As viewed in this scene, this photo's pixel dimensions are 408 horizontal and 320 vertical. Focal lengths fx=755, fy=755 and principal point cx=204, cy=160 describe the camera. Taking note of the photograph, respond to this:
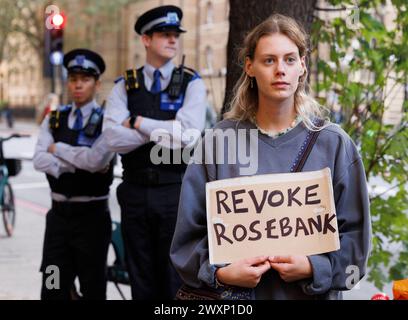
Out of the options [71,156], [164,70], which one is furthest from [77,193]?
[164,70]

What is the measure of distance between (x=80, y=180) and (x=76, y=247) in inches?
16.6

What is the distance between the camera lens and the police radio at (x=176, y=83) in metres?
4.33

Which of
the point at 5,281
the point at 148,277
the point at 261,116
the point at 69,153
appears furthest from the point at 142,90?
the point at 5,281

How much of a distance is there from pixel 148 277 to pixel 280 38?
219 centimetres

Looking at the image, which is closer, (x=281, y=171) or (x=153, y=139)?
(x=281, y=171)

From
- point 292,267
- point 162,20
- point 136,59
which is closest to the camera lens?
point 292,267

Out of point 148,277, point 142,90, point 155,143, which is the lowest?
point 148,277

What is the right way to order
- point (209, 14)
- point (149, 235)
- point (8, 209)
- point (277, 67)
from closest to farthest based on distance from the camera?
point (277, 67), point (149, 235), point (8, 209), point (209, 14)

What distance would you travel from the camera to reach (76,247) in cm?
475

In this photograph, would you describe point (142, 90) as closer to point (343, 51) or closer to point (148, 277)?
point (148, 277)

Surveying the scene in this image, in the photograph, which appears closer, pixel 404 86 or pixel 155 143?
pixel 155 143

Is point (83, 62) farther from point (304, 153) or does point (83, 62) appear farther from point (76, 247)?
point (304, 153)

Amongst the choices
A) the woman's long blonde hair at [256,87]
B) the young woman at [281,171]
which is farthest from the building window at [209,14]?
the young woman at [281,171]
